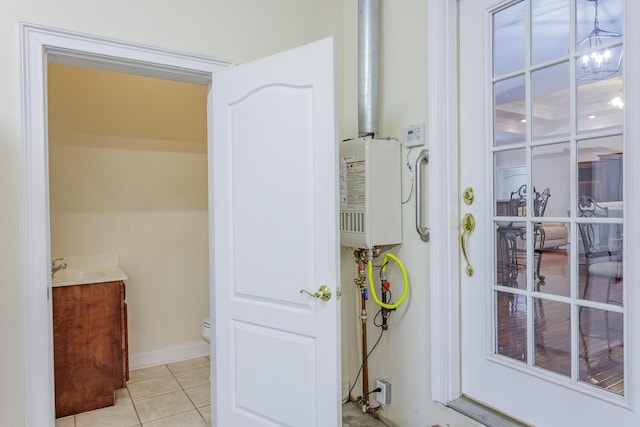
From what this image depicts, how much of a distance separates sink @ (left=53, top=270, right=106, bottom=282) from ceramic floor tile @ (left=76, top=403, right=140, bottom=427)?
0.87m

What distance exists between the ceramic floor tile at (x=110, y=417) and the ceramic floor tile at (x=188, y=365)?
1.94 feet

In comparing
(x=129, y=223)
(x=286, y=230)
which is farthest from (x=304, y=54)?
(x=129, y=223)

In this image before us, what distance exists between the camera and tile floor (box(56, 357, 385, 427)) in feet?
7.66

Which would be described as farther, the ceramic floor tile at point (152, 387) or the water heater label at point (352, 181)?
the ceramic floor tile at point (152, 387)

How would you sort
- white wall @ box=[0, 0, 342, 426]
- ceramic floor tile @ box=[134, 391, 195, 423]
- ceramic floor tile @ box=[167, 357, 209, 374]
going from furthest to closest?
ceramic floor tile @ box=[167, 357, 209, 374]
ceramic floor tile @ box=[134, 391, 195, 423]
white wall @ box=[0, 0, 342, 426]

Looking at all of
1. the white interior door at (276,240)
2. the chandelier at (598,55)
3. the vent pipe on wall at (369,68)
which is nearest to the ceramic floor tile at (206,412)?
the white interior door at (276,240)

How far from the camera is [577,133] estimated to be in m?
1.44

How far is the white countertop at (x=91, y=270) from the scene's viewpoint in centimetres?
261

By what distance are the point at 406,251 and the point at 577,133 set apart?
0.97 m

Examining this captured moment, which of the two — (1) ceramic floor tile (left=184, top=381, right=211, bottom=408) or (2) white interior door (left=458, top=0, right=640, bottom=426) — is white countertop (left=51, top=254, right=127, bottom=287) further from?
(2) white interior door (left=458, top=0, right=640, bottom=426)

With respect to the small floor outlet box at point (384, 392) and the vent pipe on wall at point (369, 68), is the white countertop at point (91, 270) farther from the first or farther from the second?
the vent pipe on wall at point (369, 68)

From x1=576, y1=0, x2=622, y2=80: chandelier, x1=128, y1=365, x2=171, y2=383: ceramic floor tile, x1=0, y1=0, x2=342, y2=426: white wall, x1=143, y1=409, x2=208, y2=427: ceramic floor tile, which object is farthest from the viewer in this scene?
x1=128, y1=365, x2=171, y2=383: ceramic floor tile

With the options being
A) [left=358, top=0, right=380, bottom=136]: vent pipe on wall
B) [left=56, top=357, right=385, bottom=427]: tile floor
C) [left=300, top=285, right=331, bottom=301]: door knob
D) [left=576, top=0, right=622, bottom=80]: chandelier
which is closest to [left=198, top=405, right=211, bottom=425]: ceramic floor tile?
[left=56, top=357, right=385, bottom=427]: tile floor

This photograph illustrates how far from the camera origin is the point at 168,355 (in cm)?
329
